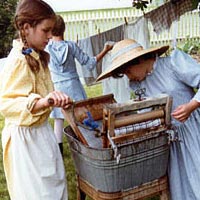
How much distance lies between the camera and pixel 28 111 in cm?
173

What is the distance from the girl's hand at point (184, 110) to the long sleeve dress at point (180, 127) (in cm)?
12

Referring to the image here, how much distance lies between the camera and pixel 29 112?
174 centimetres

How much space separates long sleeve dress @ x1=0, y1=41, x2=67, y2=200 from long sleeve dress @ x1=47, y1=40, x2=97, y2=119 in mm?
1400

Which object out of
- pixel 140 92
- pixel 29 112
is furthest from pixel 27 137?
pixel 140 92

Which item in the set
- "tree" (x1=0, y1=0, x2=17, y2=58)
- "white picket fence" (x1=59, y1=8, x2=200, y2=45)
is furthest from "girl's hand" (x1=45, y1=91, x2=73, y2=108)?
"tree" (x1=0, y1=0, x2=17, y2=58)

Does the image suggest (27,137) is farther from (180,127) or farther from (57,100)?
(180,127)

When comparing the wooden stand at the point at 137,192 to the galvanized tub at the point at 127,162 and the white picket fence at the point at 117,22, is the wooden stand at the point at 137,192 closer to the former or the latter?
the galvanized tub at the point at 127,162

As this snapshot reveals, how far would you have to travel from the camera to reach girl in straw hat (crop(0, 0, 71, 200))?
1.77 m

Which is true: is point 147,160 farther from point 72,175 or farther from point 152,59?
point 72,175

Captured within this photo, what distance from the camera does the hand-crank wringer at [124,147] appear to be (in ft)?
5.75

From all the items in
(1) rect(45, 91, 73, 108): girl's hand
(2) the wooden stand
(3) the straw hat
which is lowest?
(2) the wooden stand

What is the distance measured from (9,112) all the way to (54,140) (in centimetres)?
28

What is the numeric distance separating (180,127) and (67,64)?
1.54m

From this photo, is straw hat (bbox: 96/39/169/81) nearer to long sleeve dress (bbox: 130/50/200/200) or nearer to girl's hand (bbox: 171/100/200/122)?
long sleeve dress (bbox: 130/50/200/200)
